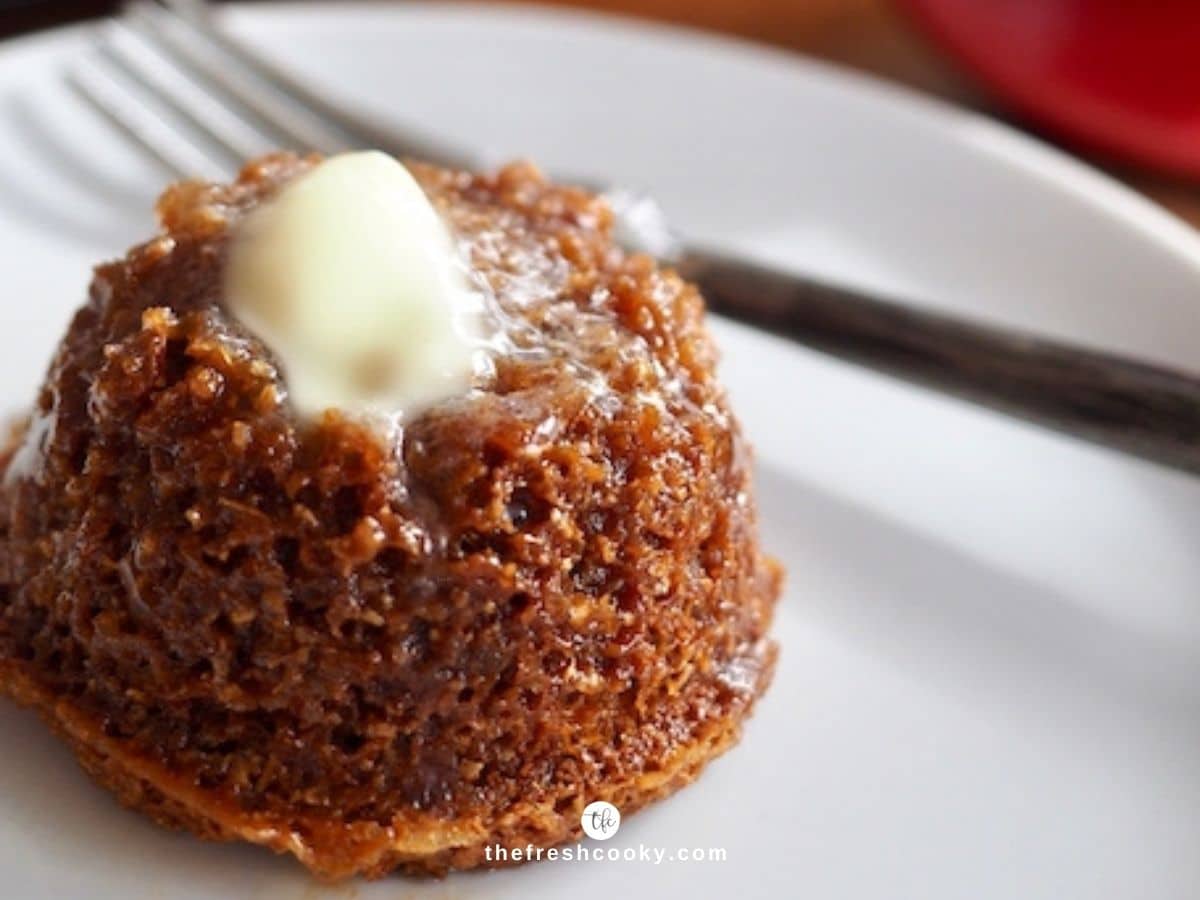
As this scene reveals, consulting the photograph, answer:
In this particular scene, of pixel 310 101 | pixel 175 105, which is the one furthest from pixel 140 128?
pixel 310 101

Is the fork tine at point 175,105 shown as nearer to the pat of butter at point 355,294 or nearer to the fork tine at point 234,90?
the fork tine at point 234,90

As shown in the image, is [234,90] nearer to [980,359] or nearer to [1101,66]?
[980,359]

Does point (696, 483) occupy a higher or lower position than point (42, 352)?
higher

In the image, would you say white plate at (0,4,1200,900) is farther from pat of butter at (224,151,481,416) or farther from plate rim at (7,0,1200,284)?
pat of butter at (224,151,481,416)

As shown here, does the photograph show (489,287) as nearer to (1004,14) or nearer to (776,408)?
(776,408)

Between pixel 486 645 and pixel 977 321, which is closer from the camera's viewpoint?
pixel 486 645

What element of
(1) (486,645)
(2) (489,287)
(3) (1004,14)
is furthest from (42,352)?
(3) (1004,14)
